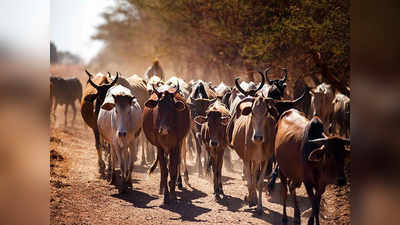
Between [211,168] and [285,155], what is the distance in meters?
1.21

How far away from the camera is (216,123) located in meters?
5.55

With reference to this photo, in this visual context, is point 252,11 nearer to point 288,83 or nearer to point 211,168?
point 288,83

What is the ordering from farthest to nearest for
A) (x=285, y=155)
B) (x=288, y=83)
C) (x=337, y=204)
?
1. (x=288, y=83)
2. (x=337, y=204)
3. (x=285, y=155)

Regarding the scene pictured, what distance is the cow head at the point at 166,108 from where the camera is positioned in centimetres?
529

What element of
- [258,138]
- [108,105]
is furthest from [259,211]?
[108,105]

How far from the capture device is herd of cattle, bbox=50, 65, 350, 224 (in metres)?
4.70

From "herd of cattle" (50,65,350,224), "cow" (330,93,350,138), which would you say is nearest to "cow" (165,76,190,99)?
"herd of cattle" (50,65,350,224)

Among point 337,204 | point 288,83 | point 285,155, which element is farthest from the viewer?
point 288,83

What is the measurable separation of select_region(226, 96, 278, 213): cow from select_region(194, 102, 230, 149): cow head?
0.08m

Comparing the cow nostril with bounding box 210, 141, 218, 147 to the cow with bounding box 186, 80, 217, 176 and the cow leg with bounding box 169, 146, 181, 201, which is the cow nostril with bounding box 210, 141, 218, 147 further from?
the cow with bounding box 186, 80, 217, 176

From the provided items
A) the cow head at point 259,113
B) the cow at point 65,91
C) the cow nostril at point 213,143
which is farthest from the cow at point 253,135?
the cow at point 65,91

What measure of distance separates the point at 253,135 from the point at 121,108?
156cm
